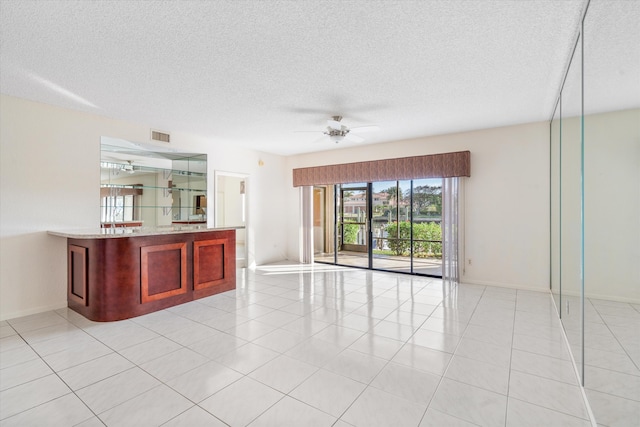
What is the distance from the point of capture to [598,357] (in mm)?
1867

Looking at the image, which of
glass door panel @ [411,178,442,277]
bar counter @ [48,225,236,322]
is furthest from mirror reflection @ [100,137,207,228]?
glass door panel @ [411,178,442,277]

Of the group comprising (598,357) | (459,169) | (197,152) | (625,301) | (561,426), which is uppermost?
(197,152)

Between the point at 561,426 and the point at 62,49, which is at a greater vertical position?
the point at 62,49

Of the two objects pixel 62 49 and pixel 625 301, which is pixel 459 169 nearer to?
pixel 625 301

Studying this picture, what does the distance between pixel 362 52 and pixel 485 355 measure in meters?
2.83

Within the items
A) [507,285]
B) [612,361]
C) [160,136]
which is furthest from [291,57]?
[507,285]

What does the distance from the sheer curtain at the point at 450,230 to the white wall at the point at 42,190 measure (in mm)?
5204

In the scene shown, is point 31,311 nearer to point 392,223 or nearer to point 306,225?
point 306,225

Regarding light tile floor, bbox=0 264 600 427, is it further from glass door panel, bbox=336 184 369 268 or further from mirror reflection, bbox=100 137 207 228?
glass door panel, bbox=336 184 369 268

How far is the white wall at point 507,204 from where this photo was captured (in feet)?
15.2

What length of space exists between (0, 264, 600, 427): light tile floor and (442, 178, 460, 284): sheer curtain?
115cm

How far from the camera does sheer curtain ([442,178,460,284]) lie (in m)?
5.17

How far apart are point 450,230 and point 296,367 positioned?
3.78 metres

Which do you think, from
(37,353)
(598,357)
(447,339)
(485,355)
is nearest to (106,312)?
(37,353)
